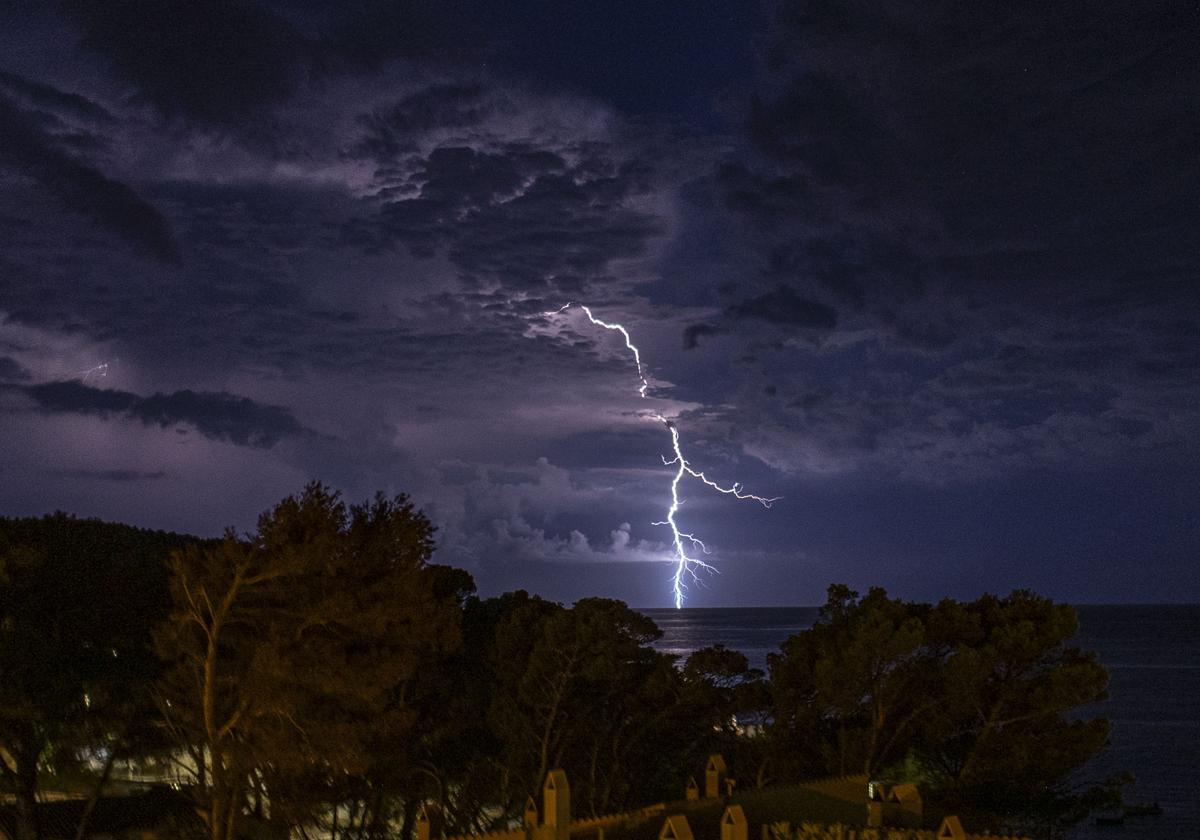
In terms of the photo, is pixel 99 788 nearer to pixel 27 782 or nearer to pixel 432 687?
pixel 27 782

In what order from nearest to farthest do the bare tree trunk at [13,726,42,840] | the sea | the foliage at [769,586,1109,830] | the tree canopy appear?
the tree canopy
the bare tree trunk at [13,726,42,840]
the foliage at [769,586,1109,830]
the sea

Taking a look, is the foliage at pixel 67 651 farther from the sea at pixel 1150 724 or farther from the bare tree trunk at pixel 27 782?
the sea at pixel 1150 724

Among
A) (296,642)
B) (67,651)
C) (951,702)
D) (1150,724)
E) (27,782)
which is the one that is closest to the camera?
(296,642)

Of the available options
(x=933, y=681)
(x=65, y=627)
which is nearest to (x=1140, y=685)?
(x=933, y=681)

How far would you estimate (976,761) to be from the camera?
17688 mm

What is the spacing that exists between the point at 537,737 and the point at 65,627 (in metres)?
7.69

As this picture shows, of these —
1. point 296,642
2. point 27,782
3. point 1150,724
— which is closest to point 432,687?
point 296,642

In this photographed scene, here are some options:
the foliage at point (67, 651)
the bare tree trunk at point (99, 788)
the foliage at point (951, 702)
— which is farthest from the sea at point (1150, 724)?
the bare tree trunk at point (99, 788)

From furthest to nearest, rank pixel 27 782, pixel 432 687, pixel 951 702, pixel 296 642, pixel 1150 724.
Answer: pixel 1150 724 → pixel 951 702 → pixel 432 687 → pixel 27 782 → pixel 296 642

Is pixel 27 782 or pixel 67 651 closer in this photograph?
pixel 27 782

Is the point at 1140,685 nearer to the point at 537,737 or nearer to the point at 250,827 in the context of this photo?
the point at 537,737

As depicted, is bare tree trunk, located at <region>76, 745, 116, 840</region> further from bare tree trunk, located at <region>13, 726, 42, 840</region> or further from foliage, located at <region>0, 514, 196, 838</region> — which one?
bare tree trunk, located at <region>13, 726, 42, 840</region>

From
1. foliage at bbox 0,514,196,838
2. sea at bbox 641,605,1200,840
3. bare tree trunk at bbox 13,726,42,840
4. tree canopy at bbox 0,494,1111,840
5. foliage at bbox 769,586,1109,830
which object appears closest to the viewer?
tree canopy at bbox 0,494,1111,840

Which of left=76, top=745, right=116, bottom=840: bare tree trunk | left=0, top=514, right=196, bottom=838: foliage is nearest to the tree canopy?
left=0, top=514, right=196, bottom=838: foliage
